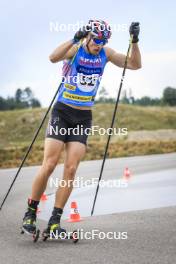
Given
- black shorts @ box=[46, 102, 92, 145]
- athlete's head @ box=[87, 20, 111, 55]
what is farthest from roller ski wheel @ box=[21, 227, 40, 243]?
athlete's head @ box=[87, 20, 111, 55]

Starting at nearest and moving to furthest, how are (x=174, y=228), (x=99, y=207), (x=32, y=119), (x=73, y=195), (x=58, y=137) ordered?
1. (x=58, y=137)
2. (x=174, y=228)
3. (x=99, y=207)
4. (x=73, y=195)
5. (x=32, y=119)

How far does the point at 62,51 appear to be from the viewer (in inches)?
256

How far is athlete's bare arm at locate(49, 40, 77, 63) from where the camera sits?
652cm

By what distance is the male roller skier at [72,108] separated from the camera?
654cm

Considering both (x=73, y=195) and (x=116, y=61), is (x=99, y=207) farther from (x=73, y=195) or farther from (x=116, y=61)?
(x=116, y=61)

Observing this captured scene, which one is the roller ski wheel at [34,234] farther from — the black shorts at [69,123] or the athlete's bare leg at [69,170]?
the black shorts at [69,123]

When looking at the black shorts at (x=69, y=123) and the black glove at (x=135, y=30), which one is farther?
the black glove at (x=135, y=30)

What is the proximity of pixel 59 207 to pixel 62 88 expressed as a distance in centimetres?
129

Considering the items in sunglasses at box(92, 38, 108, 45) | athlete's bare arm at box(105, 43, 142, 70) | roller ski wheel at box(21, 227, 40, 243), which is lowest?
roller ski wheel at box(21, 227, 40, 243)

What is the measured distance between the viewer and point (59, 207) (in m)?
6.66

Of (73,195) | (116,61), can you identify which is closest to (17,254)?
(116,61)

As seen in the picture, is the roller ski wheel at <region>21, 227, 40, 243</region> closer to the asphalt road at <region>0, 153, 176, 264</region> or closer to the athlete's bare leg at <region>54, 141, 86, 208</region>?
the asphalt road at <region>0, 153, 176, 264</region>

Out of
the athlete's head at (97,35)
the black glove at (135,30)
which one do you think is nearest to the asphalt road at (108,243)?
the athlete's head at (97,35)

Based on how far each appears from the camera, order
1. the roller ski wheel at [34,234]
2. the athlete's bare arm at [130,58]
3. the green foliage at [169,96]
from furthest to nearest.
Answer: the green foliage at [169,96]
the athlete's bare arm at [130,58]
the roller ski wheel at [34,234]
